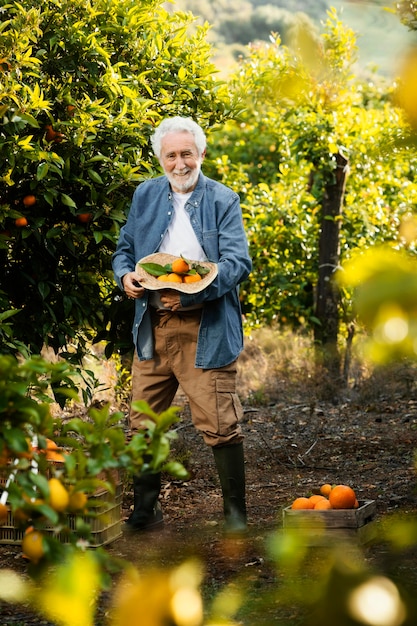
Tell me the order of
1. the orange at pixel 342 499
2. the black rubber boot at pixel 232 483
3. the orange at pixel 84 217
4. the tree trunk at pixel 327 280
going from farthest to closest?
1. the tree trunk at pixel 327 280
2. the orange at pixel 84 217
3. the black rubber boot at pixel 232 483
4. the orange at pixel 342 499

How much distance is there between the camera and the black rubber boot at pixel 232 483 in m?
3.86

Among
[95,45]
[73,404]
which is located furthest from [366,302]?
[73,404]

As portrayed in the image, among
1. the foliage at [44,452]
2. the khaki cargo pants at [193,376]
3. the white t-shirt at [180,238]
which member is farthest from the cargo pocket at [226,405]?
the foliage at [44,452]

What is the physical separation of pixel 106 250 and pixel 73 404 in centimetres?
211

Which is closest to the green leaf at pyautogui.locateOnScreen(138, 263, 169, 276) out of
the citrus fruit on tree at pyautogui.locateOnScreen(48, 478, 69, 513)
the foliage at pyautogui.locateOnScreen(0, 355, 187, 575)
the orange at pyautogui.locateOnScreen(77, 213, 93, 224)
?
the orange at pyautogui.locateOnScreen(77, 213, 93, 224)

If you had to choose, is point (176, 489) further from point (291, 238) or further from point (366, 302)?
point (366, 302)

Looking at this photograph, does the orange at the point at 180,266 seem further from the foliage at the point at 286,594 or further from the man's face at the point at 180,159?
the foliage at the point at 286,594

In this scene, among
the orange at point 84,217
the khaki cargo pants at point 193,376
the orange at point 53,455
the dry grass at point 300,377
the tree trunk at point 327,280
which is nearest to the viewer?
the orange at point 53,455

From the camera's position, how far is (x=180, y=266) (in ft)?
11.8

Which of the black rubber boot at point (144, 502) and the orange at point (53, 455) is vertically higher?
the orange at point (53, 455)

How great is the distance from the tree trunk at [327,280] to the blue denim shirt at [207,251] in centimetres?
380

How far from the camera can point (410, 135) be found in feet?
2.65

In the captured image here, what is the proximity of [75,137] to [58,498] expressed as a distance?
299cm

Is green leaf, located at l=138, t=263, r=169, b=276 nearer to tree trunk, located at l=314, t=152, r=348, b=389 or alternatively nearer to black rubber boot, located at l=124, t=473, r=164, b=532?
black rubber boot, located at l=124, t=473, r=164, b=532
